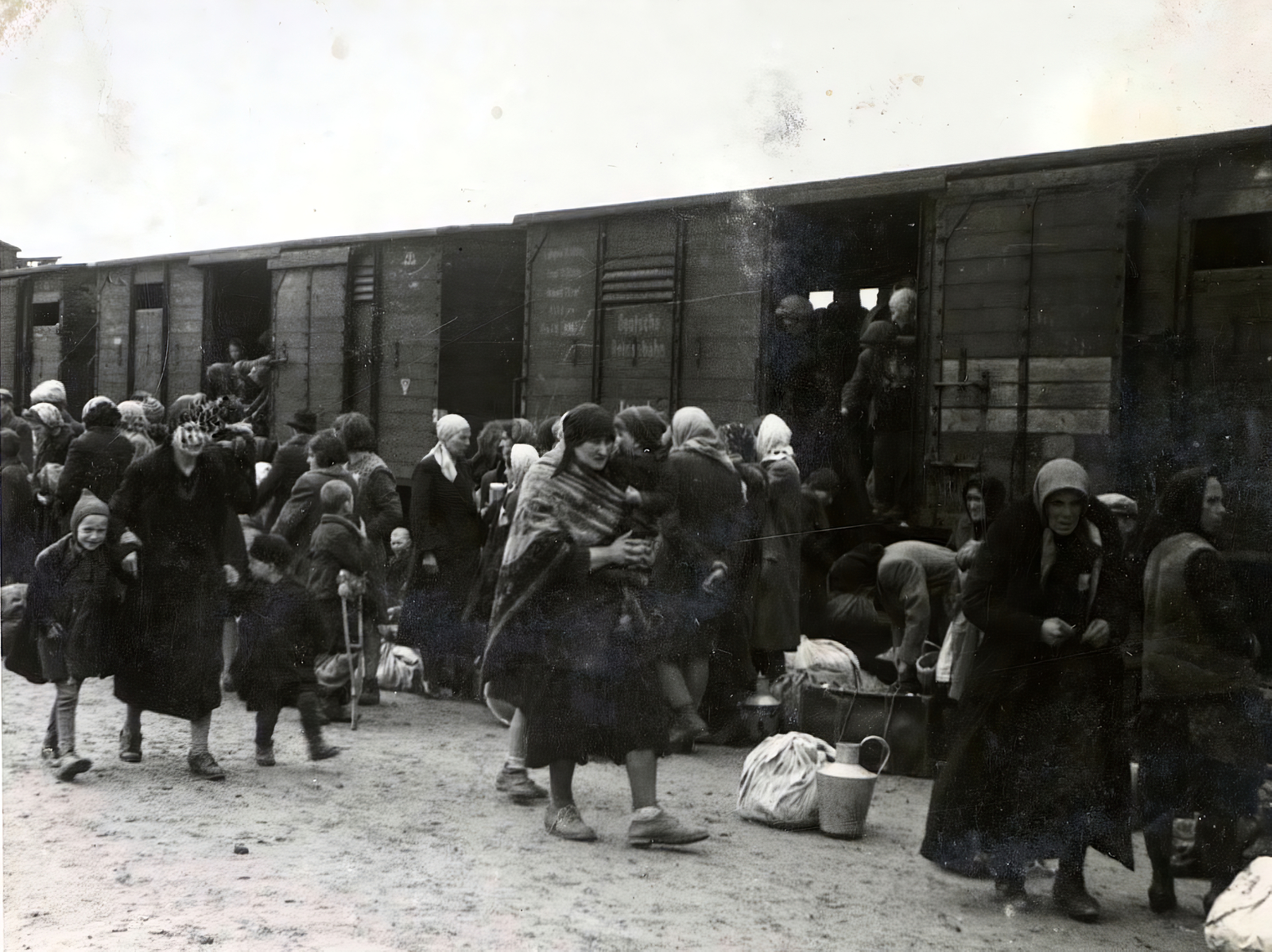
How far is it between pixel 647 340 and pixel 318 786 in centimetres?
221

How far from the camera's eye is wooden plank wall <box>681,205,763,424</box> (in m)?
3.91

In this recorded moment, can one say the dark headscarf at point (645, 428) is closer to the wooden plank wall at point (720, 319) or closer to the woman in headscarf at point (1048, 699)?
the wooden plank wall at point (720, 319)

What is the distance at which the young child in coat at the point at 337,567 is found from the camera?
4.73 m

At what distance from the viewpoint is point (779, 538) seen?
374 centimetres

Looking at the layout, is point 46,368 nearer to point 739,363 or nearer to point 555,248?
point 555,248

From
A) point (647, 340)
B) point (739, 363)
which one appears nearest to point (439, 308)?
point (647, 340)

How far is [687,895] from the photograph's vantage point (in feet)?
12.1

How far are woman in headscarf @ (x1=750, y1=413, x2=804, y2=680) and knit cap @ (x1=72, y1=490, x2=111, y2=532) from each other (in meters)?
2.91

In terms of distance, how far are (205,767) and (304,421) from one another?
1.50 metres

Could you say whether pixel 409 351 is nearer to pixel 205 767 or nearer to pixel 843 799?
pixel 205 767

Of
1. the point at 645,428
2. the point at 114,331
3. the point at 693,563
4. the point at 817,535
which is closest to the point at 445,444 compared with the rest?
the point at 645,428

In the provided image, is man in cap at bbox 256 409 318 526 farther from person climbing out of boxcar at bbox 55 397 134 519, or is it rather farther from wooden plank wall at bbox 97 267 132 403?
wooden plank wall at bbox 97 267 132 403

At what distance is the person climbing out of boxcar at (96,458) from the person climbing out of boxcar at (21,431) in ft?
0.87

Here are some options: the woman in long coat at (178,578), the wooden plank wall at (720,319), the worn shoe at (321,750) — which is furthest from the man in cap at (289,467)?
the wooden plank wall at (720,319)
